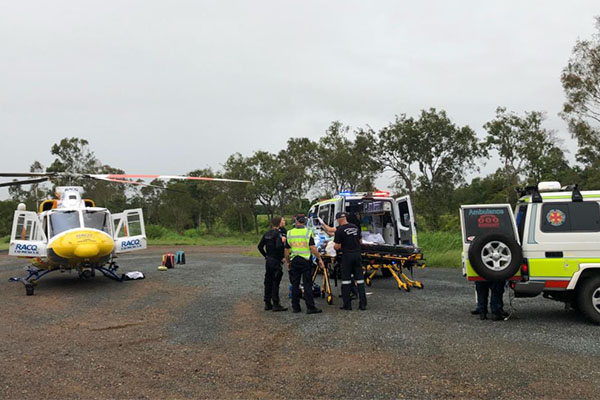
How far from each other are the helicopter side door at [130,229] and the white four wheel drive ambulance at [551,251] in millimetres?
9367

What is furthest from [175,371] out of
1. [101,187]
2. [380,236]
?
[101,187]

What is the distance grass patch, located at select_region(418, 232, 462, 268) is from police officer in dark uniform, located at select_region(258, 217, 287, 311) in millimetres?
9401

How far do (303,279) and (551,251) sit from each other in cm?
390

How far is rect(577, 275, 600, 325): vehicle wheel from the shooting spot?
22.5 ft

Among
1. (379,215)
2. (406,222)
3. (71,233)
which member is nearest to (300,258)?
(406,222)

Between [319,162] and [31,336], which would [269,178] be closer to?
[319,162]

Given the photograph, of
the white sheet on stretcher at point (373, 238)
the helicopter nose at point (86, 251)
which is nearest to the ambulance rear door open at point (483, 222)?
the white sheet on stretcher at point (373, 238)

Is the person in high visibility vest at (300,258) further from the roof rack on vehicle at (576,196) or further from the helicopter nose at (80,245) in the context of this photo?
the helicopter nose at (80,245)

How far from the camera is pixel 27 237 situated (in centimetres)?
1264

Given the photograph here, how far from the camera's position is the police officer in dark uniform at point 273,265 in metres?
8.57

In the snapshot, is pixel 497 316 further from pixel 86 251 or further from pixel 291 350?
pixel 86 251

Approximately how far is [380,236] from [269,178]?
2495 cm

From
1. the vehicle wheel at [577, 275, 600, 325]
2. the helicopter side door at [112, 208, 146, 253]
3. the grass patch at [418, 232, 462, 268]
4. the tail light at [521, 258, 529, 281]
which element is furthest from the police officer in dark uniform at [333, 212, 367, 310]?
the grass patch at [418, 232, 462, 268]

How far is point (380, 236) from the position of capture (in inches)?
483
